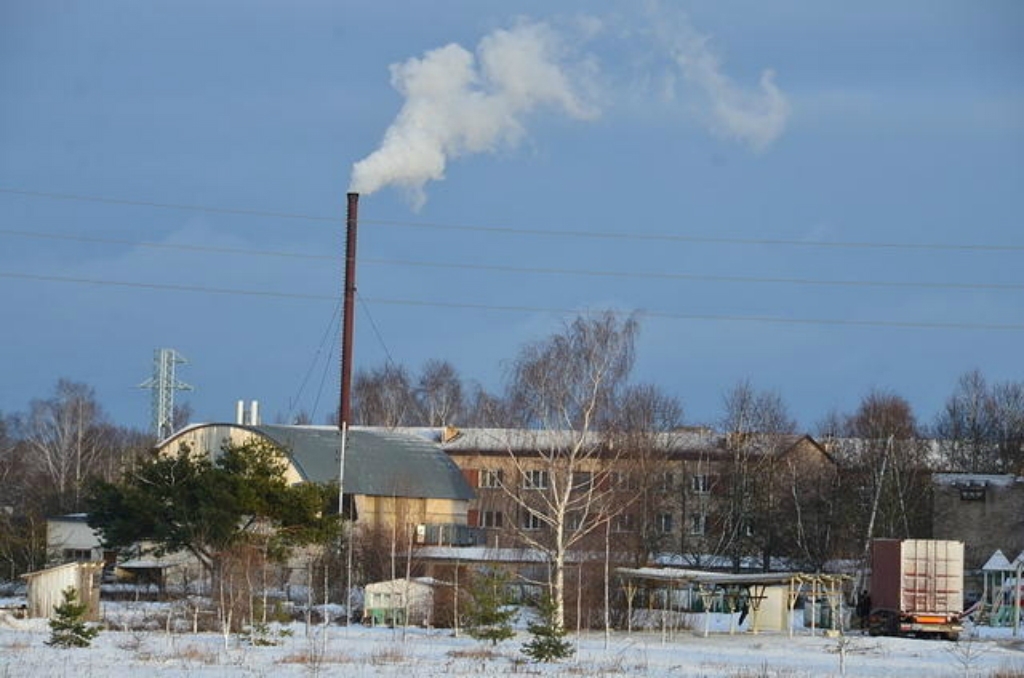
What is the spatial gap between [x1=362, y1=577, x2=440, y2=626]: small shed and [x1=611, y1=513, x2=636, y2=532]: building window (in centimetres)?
1412

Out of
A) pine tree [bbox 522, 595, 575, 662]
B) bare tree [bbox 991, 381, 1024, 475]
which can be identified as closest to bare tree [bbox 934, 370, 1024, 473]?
bare tree [bbox 991, 381, 1024, 475]

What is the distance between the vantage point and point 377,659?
33719 mm

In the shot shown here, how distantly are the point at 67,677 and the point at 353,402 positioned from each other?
307 feet

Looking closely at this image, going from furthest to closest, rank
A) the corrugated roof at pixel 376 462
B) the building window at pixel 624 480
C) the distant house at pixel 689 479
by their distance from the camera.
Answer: the distant house at pixel 689 479 → the corrugated roof at pixel 376 462 → the building window at pixel 624 480

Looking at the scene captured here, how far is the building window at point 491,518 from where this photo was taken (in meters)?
86.0

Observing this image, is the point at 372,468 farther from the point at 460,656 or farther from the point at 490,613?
the point at 460,656

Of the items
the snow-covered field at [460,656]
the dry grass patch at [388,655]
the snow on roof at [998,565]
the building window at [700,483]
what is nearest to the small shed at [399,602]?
the snow-covered field at [460,656]

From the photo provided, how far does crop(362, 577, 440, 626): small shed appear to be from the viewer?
168ft

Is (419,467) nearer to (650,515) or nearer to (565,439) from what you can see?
(650,515)

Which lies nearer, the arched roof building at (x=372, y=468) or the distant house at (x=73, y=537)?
the arched roof building at (x=372, y=468)

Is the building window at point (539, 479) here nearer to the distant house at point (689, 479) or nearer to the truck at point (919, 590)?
the distant house at point (689, 479)

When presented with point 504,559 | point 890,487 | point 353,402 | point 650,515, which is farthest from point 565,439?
point 353,402

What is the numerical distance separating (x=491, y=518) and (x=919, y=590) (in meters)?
38.0

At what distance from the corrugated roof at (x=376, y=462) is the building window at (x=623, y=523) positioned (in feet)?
34.5
